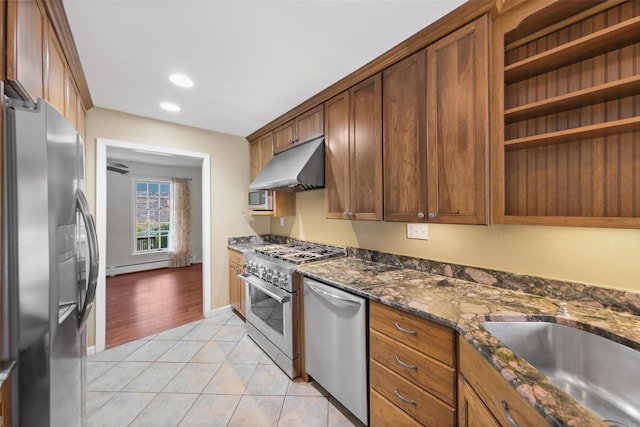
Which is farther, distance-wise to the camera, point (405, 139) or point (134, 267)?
point (134, 267)

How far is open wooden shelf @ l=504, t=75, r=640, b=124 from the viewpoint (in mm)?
989

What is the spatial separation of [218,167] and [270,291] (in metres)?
1.96

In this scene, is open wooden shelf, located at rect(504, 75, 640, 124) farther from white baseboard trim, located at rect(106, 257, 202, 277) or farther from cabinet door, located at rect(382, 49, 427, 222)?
white baseboard trim, located at rect(106, 257, 202, 277)

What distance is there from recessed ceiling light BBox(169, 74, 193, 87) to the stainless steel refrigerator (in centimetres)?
112

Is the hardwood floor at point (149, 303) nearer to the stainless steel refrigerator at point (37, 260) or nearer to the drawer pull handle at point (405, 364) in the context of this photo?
the stainless steel refrigerator at point (37, 260)

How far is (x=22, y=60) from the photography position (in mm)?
935

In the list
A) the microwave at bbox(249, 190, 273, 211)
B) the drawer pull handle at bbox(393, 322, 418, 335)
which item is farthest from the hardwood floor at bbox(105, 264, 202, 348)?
the drawer pull handle at bbox(393, 322, 418, 335)

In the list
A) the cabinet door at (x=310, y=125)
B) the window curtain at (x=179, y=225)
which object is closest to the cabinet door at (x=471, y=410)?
the cabinet door at (x=310, y=125)

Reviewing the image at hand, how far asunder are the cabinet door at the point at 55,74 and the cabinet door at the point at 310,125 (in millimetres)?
1723

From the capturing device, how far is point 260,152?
10.7 ft

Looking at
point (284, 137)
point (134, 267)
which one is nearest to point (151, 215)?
point (134, 267)

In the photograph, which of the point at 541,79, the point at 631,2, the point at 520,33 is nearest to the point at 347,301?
the point at 541,79

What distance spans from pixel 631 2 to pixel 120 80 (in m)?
3.13

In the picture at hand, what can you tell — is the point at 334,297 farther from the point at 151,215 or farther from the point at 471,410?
the point at 151,215
